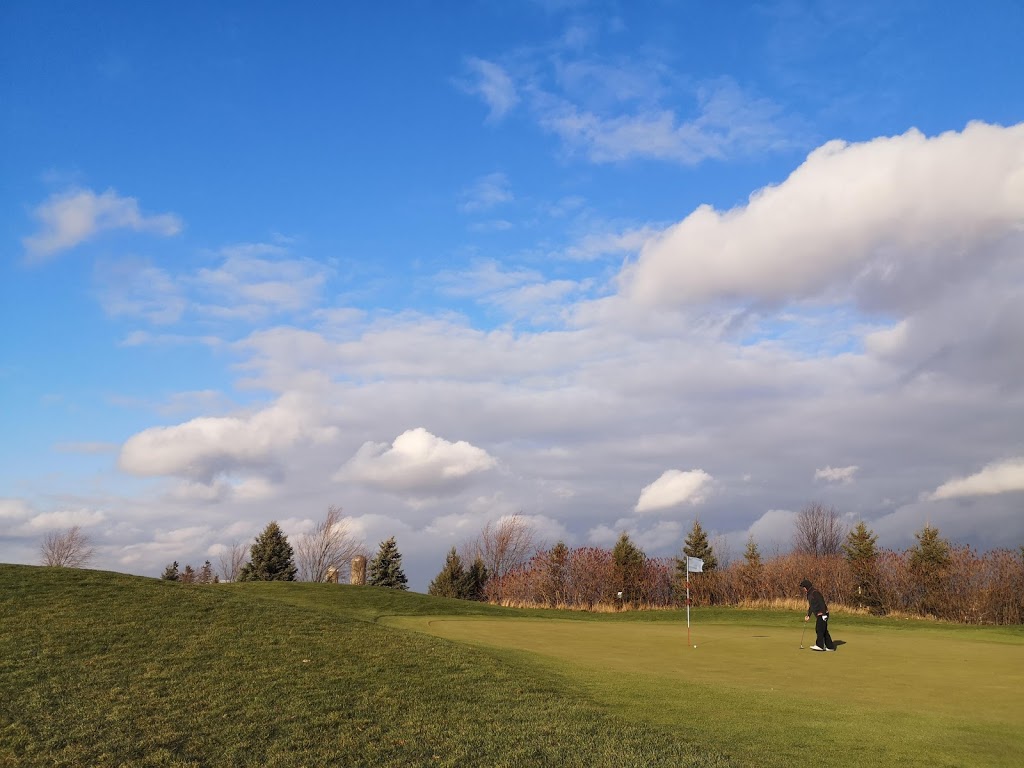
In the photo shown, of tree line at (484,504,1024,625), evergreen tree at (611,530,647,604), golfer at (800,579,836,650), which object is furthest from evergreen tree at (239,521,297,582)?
golfer at (800,579,836,650)

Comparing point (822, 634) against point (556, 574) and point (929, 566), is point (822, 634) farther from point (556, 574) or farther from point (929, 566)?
point (556, 574)

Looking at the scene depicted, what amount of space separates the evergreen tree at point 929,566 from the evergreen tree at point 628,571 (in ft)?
47.0

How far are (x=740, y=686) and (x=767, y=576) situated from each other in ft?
97.4

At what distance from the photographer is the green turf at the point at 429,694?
936 centimetres

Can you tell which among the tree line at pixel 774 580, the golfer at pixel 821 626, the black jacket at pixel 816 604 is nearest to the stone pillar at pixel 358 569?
the tree line at pixel 774 580

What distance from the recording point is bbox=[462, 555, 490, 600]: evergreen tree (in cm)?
5984

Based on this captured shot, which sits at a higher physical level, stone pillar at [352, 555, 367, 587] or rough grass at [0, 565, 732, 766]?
stone pillar at [352, 555, 367, 587]

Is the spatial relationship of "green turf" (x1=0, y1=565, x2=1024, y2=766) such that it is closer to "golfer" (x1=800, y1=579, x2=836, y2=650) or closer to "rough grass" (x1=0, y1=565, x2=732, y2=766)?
"rough grass" (x1=0, y1=565, x2=732, y2=766)

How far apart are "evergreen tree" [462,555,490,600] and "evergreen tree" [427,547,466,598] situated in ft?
1.06

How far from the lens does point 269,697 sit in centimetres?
1130

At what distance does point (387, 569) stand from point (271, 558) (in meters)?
9.72

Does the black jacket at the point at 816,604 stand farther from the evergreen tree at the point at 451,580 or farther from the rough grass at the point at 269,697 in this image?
the evergreen tree at the point at 451,580

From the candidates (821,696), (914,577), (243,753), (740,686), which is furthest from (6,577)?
(914,577)

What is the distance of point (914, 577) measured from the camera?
118 feet
